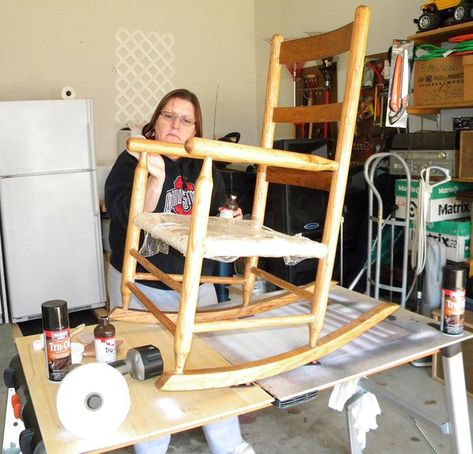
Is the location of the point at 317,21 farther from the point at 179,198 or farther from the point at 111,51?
the point at 179,198

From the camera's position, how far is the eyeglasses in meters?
1.69

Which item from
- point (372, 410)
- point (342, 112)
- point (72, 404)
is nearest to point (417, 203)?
point (372, 410)

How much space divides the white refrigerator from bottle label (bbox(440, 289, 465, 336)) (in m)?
2.68

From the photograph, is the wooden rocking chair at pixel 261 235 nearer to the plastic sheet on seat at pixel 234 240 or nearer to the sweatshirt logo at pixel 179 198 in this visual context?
the plastic sheet on seat at pixel 234 240

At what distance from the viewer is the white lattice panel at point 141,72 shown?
3.95 m

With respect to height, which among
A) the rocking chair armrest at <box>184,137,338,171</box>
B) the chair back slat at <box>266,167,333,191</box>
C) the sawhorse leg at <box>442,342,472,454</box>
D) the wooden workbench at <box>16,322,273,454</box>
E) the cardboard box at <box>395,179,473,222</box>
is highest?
the rocking chair armrest at <box>184,137,338,171</box>

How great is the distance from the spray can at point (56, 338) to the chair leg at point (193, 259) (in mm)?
214

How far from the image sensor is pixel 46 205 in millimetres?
3309

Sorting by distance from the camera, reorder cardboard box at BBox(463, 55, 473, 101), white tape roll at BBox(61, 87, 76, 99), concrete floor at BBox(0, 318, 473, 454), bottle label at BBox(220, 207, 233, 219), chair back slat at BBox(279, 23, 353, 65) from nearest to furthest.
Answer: chair back slat at BBox(279, 23, 353, 65) → bottle label at BBox(220, 207, 233, 219) → concrete floor at BBox(0, 318, 473, 454) → cardboard box at BBox(463, 55, 473, 101) → white tape roll at BBox(61, 87, 76, 99)

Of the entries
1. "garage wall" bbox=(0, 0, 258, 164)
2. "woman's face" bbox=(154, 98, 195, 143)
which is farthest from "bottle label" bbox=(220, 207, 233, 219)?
"garage wall" bbox=(0, 0, 258, 164)

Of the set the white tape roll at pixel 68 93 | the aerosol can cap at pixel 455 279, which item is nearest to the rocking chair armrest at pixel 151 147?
the aerosol can cap at pixel 455 279

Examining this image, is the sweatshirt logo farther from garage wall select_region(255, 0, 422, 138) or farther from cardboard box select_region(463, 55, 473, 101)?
garage wall select_region(255, 0, 422, 138)

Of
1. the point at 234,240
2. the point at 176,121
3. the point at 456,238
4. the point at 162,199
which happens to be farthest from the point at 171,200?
the point at 456,238

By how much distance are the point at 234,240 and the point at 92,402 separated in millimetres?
354
